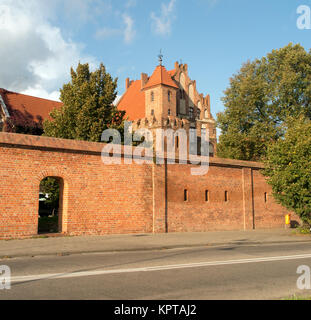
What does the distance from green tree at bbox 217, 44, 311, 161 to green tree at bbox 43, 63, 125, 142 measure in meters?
12.1

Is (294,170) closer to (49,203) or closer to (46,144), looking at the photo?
(46,144)

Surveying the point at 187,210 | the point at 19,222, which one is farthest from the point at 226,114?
the point at 19,222

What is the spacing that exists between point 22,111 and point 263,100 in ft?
82.8

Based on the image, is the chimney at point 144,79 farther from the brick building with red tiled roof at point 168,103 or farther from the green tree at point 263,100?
the green tree at point 263,100

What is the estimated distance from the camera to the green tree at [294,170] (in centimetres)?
1892

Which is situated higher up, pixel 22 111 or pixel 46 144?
pixel 22 111

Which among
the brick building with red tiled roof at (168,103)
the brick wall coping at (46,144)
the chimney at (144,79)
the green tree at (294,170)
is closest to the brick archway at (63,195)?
the brick wall coping at (46,144)

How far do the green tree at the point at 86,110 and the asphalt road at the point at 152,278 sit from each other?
59.0ft

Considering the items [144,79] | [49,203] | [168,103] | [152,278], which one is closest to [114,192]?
[49,203]

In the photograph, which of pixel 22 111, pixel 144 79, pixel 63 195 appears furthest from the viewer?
pixel 144 79

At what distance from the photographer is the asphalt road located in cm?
576

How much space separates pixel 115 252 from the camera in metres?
11.7

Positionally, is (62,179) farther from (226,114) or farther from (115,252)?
(226,114)

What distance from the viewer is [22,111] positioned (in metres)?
39.1
